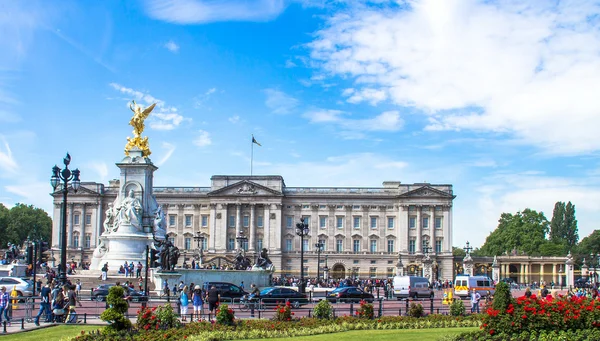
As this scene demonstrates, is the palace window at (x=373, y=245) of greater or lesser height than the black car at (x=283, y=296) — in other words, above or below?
above

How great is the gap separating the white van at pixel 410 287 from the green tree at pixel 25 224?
8242 cm

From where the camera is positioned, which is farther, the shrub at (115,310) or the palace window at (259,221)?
the palace window at (259,221)

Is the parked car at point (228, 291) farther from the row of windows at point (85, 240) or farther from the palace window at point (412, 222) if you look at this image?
the row of windows at point (85, 240)

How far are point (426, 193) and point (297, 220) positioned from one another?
20.4 m

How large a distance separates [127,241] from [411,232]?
6224 centimetres

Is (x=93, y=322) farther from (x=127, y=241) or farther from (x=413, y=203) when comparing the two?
(x=413, y=203)

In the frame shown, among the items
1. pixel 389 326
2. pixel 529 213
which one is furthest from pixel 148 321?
pixel 529 213

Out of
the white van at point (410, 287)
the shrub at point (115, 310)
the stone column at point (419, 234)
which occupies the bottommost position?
the white van at point (410, 287)

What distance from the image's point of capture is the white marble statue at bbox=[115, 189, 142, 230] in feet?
167

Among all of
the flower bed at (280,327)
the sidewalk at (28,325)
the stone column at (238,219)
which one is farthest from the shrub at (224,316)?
the stone column at (238,219)

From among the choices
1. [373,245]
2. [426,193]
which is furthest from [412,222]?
[373,245]

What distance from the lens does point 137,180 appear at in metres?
52.2

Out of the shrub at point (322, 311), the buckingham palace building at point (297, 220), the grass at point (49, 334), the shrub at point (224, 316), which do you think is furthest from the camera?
the buckingham palace building at point (297, 220)

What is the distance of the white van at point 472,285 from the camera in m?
53.1
